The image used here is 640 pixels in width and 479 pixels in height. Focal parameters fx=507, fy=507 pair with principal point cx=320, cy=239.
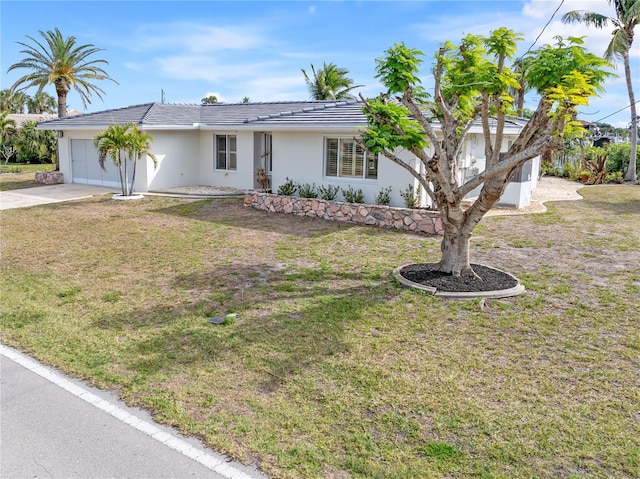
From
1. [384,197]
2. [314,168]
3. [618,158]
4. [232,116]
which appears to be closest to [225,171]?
[232,116]

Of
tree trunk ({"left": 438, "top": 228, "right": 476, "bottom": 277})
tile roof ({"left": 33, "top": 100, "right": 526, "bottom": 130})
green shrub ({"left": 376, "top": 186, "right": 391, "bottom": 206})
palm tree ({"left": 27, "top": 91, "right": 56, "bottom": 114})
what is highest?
palm tree ({"left": 27, "top": 91, "right": 56, "bottom": 114})

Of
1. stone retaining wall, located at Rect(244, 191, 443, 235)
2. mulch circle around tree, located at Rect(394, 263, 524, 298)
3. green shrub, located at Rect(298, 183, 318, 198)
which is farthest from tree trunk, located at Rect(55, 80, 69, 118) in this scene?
mulch circle around tree, located at Rect(394, 263, 524, 298)

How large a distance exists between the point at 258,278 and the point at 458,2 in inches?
293

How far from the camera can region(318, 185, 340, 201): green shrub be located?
1659cm

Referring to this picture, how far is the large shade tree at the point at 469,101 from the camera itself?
7.93 metres

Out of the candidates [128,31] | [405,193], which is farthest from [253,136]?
[405,193]

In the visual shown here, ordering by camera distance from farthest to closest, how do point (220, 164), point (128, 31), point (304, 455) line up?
point (220, 164), point (128, 31), point (304, 455)

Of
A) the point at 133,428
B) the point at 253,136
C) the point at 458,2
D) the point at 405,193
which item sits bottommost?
the point at 133,428

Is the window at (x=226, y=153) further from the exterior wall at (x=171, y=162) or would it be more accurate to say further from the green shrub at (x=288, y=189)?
the green shrub at (x=288, y=189)

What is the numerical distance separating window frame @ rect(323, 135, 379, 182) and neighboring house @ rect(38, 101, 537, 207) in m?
0.03

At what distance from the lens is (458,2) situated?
11.1 meters

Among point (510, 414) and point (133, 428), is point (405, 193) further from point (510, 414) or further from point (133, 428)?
point (133, 428)

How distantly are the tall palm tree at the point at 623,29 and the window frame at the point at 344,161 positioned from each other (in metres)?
15.1

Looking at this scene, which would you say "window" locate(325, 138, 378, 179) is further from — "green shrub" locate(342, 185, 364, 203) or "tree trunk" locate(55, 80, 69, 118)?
"tree trunk" locate(55, 80, 69, 118)
